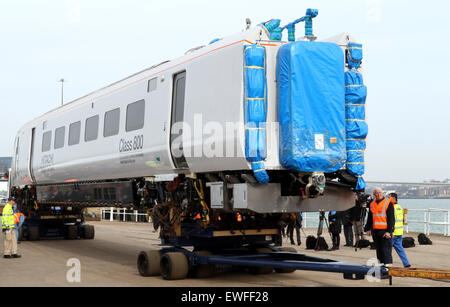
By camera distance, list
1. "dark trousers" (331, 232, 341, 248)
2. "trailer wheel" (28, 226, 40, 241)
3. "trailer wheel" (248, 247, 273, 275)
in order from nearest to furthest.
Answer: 1. "trailer wheel" (248, 247, 273, 275)
2. "dark trousers" (331, 232, 341, 248)
3. "trailer wheel" (28, 226, 40, 241)

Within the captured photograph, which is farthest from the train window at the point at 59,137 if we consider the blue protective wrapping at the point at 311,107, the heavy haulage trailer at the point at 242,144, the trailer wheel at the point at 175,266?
the blue protective wrapping at the point at 311,107

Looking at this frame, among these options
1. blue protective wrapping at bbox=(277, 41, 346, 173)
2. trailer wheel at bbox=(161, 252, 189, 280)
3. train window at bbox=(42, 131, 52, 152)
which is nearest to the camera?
blue protective wrapping at bbox=(277, 41, 346, 173)

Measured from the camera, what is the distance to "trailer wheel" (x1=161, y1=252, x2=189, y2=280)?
10375 millimetres

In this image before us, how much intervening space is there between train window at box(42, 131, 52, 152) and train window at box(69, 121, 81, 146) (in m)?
2.20

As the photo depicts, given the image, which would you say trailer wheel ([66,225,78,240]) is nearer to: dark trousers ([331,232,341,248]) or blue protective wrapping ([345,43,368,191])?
dark trousers ([331,232,341,248])

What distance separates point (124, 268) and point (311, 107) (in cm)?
613

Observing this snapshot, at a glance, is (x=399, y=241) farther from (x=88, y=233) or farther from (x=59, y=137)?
(x=88, y=233)

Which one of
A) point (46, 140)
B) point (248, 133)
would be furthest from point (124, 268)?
point (46, 140)

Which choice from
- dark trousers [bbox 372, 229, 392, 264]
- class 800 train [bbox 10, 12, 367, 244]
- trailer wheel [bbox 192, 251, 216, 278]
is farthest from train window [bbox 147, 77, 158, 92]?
dark trousers [bbox 372, 229, 392, 264]

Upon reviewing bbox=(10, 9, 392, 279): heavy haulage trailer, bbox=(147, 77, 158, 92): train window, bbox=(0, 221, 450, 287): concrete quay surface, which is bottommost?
bbox=(0, 221, 450, 287): concrete quay surface

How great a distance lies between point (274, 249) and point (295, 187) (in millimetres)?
2136

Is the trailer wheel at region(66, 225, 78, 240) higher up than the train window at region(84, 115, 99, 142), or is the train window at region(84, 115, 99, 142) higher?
the train window at region(84, 115, 99, 142)

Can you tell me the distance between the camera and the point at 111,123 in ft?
43.9
